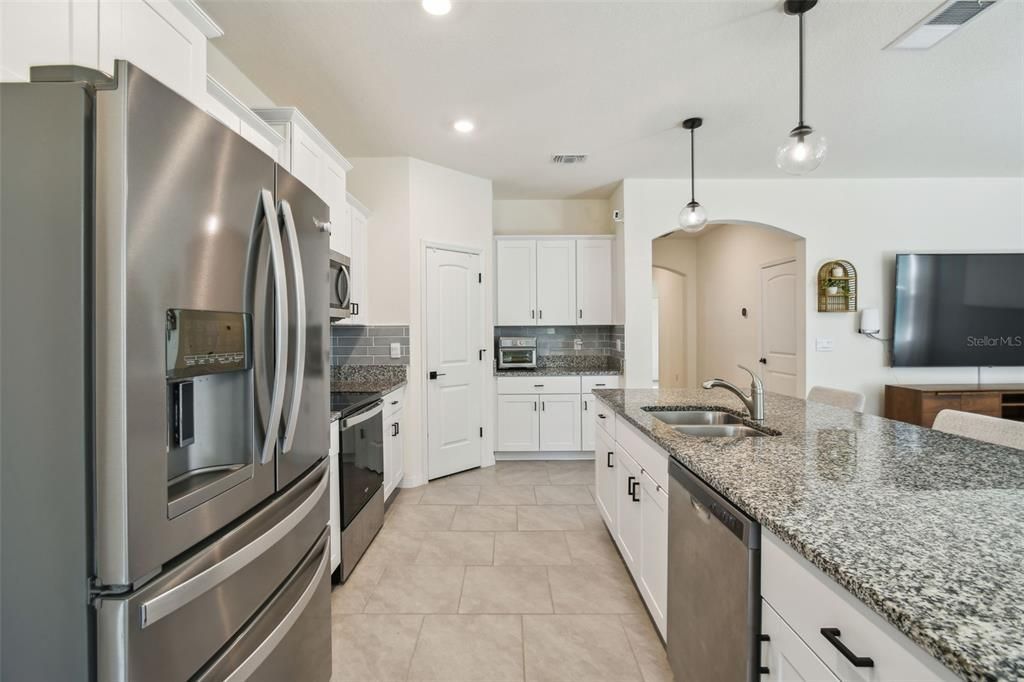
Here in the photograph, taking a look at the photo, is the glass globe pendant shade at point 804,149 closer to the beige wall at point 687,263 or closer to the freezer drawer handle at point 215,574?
the freezer drawer handle at point 215,574

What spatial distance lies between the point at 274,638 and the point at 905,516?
1517mm

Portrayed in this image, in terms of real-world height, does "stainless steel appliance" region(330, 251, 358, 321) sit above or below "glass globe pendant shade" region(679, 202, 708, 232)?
below

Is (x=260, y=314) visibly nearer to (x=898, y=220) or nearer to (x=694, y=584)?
(x=694, y=584)

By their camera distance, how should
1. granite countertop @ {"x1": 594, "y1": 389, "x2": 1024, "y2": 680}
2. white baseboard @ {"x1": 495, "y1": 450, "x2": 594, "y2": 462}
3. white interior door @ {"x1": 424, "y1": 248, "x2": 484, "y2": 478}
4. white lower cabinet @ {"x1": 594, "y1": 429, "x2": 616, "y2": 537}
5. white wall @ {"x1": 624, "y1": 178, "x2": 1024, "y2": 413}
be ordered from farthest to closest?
1. white baseboard @ {"x1": 495, "y1": 450, "x2": 594, "y2": 462}
2. white wall @ {"x1": 624, "y1": 178, "x2": 1024, "y2": 413}
3. white interior door @ {"x1": 424, "y1": 248, "x2": 484, "y2": 478}
4. white lower cabinet @ {"x1": 594, "y1": 429, "x2": 616, "y2": 537}
5. granite countertop @ {"x1": 594, "y1": 389, "x2": 1024, "y2": 680}

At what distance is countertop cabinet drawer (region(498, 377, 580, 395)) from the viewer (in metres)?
4.53

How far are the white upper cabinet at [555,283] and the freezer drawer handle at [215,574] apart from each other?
3683mm

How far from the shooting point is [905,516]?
926 millimetres

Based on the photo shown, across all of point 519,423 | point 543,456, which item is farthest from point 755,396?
point 543,456

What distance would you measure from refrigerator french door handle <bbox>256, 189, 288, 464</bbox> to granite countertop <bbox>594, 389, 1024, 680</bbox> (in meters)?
1.15

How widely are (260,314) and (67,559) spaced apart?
22.1 inches

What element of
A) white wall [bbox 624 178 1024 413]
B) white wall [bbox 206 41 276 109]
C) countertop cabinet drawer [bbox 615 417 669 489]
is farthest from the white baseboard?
white wall [bbox 206 41 276 109]

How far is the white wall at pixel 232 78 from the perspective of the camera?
89.1 inches

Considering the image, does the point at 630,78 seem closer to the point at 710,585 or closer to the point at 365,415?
the point at 365,415

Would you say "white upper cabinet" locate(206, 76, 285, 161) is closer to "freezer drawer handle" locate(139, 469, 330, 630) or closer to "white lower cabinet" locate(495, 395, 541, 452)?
"freezer drawer handle" locate(139, 469, 330, 630)
